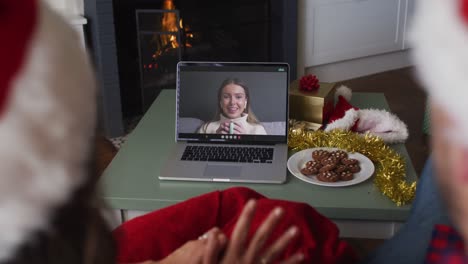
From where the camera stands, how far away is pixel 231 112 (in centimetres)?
146

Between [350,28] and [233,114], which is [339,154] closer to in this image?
[233,114]

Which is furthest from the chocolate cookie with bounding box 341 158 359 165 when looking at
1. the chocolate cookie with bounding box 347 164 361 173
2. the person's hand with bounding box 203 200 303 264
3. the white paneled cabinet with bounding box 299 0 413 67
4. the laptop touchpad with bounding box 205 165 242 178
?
the white paneled cabinet with bounding box 299 0 413 67


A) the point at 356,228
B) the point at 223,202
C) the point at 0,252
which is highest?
the point at 0,252

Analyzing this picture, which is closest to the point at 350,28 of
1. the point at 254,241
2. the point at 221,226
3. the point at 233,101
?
the point at 233,101

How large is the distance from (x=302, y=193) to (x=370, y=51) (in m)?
2.60

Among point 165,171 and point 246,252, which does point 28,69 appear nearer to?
point 246,252

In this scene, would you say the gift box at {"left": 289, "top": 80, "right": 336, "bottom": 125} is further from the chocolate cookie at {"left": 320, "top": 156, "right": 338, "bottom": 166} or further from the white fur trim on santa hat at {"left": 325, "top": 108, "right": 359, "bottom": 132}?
the chocolate cookie at {"left": 320, "top": 156, "right": 338, "bottom": 166}

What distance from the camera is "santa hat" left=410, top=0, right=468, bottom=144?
35 cm

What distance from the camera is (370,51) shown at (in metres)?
3.62

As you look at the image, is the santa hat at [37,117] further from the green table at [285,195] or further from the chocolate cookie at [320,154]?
the chocolate cookie at [320,154]

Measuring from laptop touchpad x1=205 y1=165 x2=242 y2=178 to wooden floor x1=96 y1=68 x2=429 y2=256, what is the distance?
93cm

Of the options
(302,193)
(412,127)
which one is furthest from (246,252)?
(412,127)

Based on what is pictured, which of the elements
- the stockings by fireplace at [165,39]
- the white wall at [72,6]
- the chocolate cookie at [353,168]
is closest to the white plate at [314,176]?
the chocolate cookie at [353,168]

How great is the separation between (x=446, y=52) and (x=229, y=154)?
105 cm
